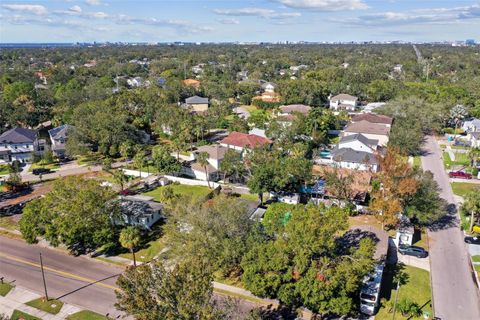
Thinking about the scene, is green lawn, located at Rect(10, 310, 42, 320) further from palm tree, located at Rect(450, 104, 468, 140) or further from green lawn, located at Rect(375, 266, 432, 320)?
palm tree, located at Rect(450, 104, 468, 140)

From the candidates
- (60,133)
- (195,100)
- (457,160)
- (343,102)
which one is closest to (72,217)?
(60,133)

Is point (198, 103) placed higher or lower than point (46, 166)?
higher

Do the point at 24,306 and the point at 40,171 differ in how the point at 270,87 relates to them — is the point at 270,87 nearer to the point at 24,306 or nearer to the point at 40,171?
the point at 40,171

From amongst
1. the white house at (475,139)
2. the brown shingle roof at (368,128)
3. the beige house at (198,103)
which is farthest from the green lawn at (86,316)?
the beige house at (198,103)

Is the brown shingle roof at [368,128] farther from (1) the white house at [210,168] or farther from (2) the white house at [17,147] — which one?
(2) the white house at [17,147]

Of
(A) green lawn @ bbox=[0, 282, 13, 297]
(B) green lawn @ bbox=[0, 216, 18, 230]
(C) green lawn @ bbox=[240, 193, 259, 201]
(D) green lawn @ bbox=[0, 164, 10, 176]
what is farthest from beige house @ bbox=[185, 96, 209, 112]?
(A) green lawn @ bbox=[0, 282, 13, 297]
